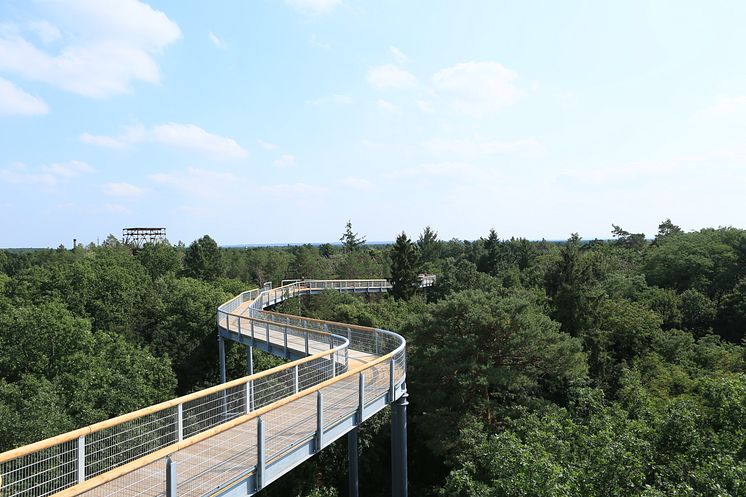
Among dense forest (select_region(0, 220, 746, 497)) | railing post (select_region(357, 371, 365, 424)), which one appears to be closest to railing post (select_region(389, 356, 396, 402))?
railing post (select_region(357, 371, 365, 424))

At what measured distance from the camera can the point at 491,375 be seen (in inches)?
623

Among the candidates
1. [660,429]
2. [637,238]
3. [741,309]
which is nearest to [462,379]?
[660,429]

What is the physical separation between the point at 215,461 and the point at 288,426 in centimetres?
157

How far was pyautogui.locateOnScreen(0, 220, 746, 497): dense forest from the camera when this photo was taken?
9516 mm

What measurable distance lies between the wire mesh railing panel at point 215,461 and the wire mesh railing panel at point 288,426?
0.26m

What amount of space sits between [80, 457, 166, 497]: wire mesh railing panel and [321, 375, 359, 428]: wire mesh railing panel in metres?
2.96

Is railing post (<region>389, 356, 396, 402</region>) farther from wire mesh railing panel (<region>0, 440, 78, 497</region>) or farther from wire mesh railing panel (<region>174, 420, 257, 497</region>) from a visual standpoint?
wire mesh railing panel (<region>0, 440, 78, 497</region>)

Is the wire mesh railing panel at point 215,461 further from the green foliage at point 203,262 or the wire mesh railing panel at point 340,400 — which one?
the green foliage at point 203,262

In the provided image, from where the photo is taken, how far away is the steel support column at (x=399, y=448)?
11.2 meters

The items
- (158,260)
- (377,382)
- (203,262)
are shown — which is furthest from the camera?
(158,260)

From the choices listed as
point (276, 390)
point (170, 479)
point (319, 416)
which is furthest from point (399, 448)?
point (170, 479)

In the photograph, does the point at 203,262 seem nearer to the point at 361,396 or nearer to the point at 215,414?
the point at 215,414

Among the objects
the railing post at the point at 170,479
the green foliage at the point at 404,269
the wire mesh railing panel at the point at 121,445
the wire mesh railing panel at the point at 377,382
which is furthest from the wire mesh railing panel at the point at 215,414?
the green foliage at the point at 404,269

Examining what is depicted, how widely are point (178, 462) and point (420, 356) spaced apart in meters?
12.2
